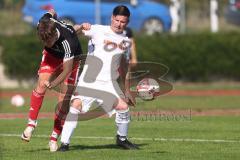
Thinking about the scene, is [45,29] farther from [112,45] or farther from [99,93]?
[99,93]

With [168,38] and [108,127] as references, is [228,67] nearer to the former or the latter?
A: [168,38]

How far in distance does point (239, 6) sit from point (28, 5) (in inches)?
351

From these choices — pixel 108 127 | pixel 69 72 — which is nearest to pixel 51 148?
pixel 69 72

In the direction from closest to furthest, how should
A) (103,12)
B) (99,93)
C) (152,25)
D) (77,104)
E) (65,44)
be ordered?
(65,44)
(77,104)
(99,93)
(103,12)
(152,25)

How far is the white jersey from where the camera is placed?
11.5m

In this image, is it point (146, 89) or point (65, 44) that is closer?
point (65, 44)

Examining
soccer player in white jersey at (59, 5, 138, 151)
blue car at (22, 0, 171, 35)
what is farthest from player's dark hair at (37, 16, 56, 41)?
blue car at (22, 0, 171, 35)

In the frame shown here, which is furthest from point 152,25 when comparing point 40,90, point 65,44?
point 65,44

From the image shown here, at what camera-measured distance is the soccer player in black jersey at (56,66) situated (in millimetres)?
11031

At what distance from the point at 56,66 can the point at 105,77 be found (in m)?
0.74

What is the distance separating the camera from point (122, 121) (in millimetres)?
11594

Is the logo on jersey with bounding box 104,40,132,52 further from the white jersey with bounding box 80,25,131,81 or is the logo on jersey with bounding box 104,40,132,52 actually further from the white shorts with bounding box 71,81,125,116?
the white shorts with bounding box 71,81,125,116

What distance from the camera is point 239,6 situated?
33156 mm

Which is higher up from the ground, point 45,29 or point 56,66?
point 45,29
